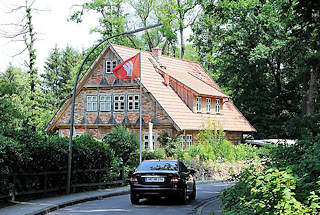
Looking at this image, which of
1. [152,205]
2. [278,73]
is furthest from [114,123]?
[152,205]

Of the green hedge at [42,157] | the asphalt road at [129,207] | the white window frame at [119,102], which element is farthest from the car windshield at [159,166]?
the white window frame at [119,102]

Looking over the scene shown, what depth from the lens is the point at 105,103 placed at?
42.5 m

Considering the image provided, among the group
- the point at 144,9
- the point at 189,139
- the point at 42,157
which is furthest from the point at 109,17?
the point at 42,157

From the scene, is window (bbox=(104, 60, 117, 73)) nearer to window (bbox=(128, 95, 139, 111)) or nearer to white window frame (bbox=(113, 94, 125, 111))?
white window frame (bbox=(113, 94, 125, 111))

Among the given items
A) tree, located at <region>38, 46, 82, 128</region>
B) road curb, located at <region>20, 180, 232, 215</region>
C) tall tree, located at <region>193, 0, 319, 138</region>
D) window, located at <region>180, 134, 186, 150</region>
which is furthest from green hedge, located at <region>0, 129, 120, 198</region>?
tree, located at <region>38, 46, 82, 128</region>

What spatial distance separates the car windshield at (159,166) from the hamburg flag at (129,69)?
50.1ft

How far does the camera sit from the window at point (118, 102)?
4181 centimetres

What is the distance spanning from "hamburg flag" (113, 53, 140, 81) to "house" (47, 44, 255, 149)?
254 inches

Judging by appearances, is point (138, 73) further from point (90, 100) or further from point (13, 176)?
point (13, 176)

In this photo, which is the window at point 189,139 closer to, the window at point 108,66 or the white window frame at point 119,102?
the white window frame at point 119,102

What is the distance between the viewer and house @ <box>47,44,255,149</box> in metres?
39.4

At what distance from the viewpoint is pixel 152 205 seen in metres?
17.1

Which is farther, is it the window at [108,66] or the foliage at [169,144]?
the window at [108,66]

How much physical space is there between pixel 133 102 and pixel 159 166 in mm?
24362
